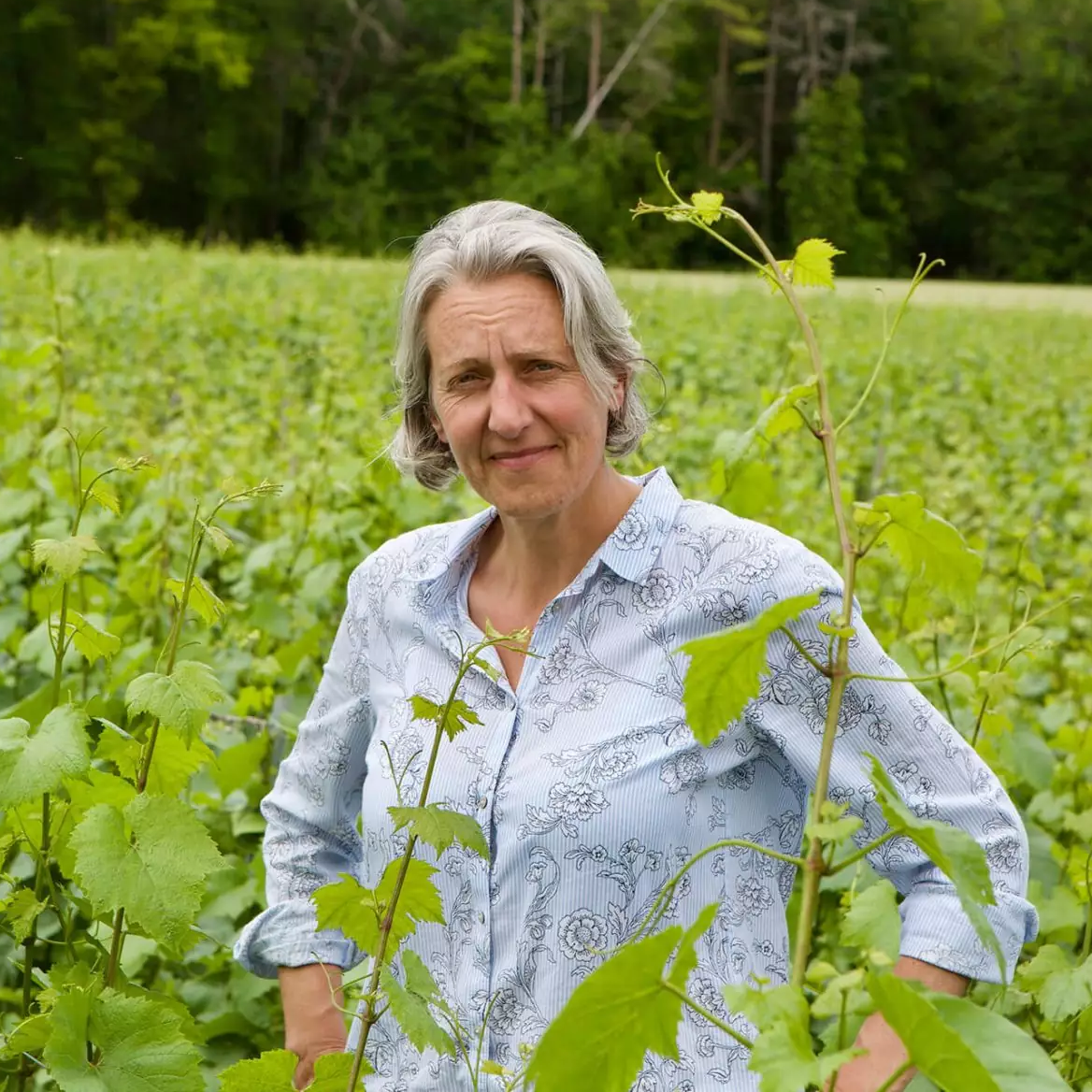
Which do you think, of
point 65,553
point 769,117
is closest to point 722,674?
point 65,553

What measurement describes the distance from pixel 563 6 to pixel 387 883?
43.7 metres

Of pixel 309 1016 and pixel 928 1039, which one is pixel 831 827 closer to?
pixel 928 1039

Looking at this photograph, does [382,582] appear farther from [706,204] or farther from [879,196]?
[879,196]

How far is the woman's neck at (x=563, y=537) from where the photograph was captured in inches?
67.6

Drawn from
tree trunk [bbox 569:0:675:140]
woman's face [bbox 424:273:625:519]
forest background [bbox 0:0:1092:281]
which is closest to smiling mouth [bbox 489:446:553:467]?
woman's face [bbox 424:273:625:519]

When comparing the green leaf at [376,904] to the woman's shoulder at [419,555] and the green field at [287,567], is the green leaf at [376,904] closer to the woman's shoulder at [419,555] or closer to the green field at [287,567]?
the green field at [287,567]

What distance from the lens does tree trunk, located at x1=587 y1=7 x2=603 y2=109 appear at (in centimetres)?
4181

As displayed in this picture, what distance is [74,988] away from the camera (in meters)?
1.10

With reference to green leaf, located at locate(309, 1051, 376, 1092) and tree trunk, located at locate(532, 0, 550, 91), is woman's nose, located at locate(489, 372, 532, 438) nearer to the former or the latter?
green leaf, located at locate(309, 1051, 376, 1092)

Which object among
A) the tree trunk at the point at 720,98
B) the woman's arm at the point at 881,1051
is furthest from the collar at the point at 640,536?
the tree trunk at the point at 720,98

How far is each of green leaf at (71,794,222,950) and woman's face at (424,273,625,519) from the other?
63 centimetres

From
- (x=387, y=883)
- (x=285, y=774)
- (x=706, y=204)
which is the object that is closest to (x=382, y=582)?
(x=285, y=774)

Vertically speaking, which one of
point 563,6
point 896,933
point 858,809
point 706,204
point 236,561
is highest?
point 563,6

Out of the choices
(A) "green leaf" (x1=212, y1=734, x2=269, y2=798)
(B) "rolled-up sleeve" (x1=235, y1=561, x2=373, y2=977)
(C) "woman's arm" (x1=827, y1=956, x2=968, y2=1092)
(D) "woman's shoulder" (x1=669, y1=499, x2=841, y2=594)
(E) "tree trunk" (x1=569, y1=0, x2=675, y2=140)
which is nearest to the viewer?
(C) "woman's arm" (x1=827, y1=956, x2=968, y2=1092)
